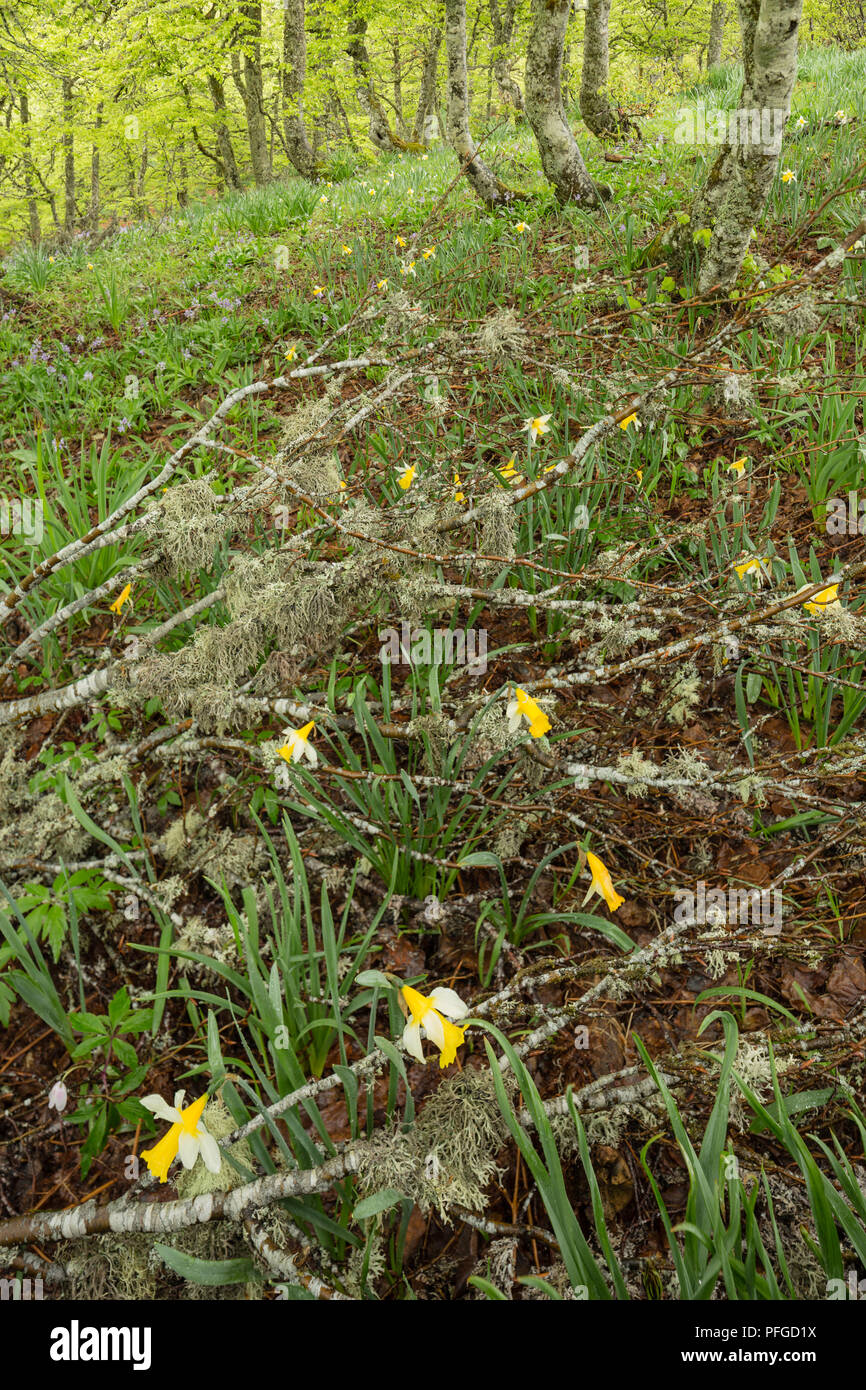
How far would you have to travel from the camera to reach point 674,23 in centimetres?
1450

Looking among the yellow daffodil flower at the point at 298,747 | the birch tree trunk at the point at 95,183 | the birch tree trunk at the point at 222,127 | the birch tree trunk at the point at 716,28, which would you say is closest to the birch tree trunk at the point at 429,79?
the birch tree trunk at the point at 222,127

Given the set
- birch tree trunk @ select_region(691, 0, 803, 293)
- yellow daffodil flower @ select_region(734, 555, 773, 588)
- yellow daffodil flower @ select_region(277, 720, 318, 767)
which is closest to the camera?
yellow daffodil flower @ select_region(277, 720, 318, 767)

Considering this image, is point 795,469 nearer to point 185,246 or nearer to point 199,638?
point 199,638

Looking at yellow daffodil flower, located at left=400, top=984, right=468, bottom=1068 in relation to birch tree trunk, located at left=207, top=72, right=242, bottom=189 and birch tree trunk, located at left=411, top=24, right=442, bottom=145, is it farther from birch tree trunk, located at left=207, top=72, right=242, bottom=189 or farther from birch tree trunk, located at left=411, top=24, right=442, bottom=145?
birch tree trunk, located at left=411, top=24, right=442, bottom=145

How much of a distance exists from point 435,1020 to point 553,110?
224 inches

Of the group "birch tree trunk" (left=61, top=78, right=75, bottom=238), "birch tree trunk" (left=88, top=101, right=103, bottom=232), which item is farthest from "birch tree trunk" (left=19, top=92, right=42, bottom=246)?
"birch tree trunk" (left=88, top=101, right=103, bottom=232)

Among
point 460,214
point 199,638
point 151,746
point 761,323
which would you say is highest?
point 460,214

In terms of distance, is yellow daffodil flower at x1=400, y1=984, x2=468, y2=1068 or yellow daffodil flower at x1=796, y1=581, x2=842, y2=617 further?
yellow daffodil flower at x1=796, y1=581, x2=842, y2=617

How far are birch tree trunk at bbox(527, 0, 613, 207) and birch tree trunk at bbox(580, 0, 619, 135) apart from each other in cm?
267

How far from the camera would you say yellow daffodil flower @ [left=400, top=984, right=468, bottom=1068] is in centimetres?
111

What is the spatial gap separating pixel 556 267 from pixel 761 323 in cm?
170

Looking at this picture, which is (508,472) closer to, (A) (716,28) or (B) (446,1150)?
(B) (446,1150)

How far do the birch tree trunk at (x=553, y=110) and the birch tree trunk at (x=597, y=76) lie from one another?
8.75 feet

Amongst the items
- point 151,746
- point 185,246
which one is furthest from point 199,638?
point 185,246
